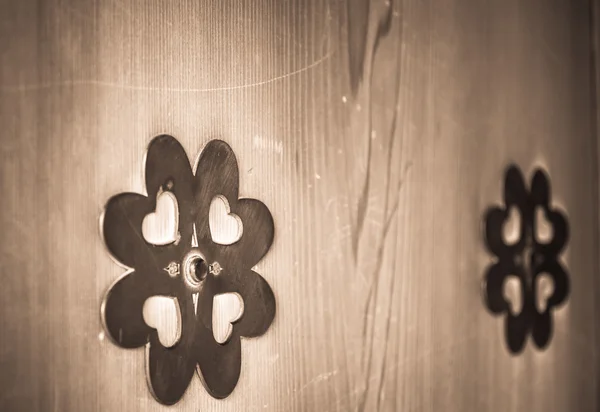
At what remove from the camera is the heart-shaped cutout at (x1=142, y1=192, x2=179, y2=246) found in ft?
2.40

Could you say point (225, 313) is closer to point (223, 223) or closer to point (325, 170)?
point (223, 223)

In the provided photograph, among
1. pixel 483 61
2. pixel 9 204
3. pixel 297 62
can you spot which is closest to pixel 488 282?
pixel 483 61

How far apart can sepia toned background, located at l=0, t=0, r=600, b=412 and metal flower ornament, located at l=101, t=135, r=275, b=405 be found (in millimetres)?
15

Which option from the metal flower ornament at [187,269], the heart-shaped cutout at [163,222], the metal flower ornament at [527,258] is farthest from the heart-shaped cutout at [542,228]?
the heart-shaped cutout at [163,222]

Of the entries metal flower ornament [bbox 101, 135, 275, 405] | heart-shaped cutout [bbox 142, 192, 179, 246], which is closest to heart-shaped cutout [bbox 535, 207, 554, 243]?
metal flower ornament [bbox 101, 135, 275, 405]

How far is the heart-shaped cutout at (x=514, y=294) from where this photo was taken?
117cm

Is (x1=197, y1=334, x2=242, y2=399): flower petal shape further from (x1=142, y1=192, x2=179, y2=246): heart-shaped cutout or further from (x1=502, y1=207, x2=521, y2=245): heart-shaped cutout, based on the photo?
(x1=502, y1=207, x2=521, y2=245): heart-shaped cutout

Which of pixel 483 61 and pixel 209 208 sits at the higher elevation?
pixel 483 61

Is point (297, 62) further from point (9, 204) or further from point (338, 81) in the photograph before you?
point (9, 204)

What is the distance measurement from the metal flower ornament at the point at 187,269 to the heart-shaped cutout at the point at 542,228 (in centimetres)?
59

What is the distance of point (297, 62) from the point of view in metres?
0.88

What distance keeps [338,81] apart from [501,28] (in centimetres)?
41

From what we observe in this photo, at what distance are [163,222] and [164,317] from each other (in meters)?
0.10

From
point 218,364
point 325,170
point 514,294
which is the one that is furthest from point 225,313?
point 514,294
